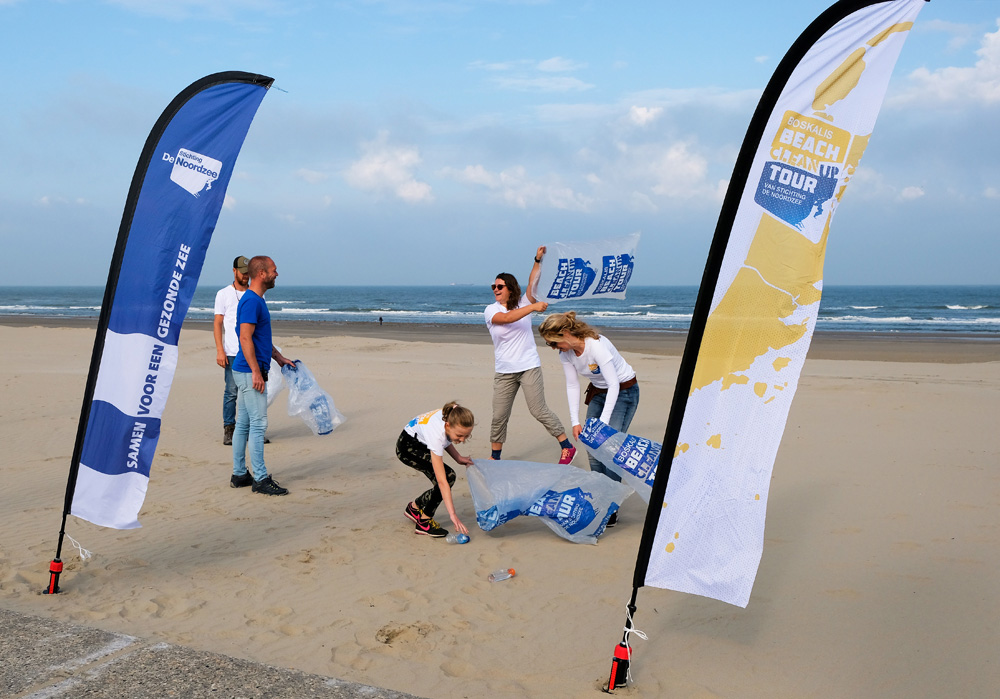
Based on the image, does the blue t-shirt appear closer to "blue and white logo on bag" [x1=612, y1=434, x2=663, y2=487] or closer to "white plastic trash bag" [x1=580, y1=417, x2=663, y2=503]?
"white plastic trash bag" [x1=580, y1=417, x2=663, y2=503]

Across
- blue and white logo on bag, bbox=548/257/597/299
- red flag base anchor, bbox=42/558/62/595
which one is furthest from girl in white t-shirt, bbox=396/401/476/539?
red flag base anchor, bbox=42/558/62/595

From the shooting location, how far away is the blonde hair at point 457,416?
465 centimetres

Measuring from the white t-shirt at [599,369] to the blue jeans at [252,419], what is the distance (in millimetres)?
2316

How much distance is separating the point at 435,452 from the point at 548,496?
796 millimetres

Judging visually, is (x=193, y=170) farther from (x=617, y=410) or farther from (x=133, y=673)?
(x=617, y=410)

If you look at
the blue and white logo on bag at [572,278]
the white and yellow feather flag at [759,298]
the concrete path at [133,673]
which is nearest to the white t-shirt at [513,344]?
the blue and white logo on bag at [572,278]

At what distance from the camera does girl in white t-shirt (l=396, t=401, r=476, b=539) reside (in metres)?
4.73

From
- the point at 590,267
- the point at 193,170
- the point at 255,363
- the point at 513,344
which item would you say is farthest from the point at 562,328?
the point at 193,170

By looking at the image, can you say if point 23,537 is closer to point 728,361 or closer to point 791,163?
point 728,361

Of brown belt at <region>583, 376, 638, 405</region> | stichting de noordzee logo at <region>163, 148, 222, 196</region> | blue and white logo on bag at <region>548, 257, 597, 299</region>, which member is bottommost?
brown belt at <region>583, 376, 638, 405</region>

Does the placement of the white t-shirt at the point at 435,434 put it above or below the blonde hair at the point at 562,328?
below

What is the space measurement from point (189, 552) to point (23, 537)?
114 centimetres

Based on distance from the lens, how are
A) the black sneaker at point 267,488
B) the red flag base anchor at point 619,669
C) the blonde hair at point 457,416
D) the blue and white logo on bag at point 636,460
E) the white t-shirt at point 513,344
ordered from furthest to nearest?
the white t-shirt at point 513,344 → the black sneaker at point 267,488 → the blue and white logo on bag at point 636,460 → the blonde hair at point 457,416 → the red flag base anchor at point 619,669

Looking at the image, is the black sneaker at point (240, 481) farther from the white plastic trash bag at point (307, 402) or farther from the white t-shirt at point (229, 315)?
the white t-shirt at point (229, 315)
